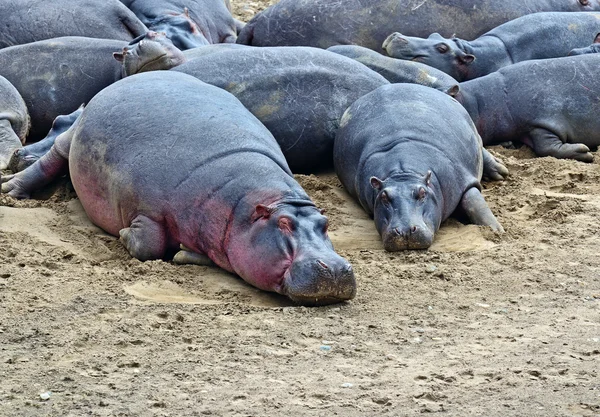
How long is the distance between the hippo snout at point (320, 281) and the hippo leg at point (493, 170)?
2.83 m

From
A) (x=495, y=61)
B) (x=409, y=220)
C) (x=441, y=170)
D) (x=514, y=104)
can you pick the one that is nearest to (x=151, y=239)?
(x=409, y=220)

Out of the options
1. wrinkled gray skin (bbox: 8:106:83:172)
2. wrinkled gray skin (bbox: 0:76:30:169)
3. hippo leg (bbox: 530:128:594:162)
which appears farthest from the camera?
hippo leg (bbox: 530:128:594:162)

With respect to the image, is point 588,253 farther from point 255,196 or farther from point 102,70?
point 102,70

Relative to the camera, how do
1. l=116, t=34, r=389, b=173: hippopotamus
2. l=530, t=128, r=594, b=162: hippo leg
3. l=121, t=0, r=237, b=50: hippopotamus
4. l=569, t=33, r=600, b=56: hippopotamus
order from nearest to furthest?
l=116, t=34, r=389, b=173: hippopotamus, l=530, t=128, r=594, b=162: hippo leg, l=569, t=33, r=600, b=56: hippopotamus, l=121, t=0, r=237, b=50: hippopotamus

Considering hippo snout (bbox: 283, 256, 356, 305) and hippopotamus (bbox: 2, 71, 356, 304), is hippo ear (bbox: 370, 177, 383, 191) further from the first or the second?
hippo snout (bbox: 283, 256, 356, 305)

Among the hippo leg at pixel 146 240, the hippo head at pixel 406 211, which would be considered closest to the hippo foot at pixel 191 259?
the hippo leg at pixel 146 240

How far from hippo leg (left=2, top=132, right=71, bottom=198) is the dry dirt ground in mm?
205

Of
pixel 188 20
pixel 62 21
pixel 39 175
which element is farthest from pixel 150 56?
pixel 188 20

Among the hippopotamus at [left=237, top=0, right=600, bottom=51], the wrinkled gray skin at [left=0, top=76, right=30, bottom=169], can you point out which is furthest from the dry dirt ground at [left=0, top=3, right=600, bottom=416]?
the hippopotamus at [left=237, top=0, right=600, bottom=51]

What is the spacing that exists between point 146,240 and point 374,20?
4.85m

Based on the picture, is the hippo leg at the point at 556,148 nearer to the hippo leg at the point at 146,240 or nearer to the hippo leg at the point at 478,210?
the hippo leg at the point at 478,210

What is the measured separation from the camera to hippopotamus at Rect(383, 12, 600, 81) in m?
9.73

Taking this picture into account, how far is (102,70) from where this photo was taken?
352 inches

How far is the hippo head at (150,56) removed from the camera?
8305 millimetres
